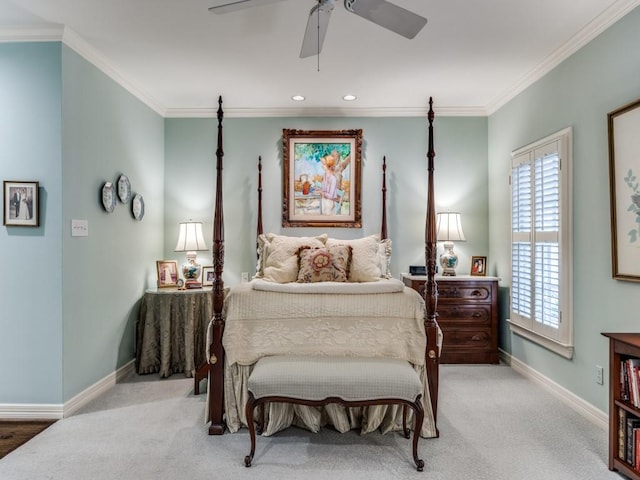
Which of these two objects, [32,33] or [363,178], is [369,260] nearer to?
[363,178]

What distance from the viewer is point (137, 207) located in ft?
13.1

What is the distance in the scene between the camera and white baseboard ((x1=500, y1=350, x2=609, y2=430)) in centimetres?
277

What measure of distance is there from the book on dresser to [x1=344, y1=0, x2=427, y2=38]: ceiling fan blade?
192 centimetres

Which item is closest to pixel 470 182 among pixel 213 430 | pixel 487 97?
pixel 487 97

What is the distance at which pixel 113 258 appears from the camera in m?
3.57

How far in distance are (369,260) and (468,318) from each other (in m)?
1.27

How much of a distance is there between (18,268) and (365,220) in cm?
319

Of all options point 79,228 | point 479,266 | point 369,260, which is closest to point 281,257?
point 369,260

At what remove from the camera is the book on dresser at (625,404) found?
2.06m

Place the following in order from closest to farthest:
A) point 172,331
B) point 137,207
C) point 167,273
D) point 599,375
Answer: point 599,375, point 172,331, point 137,207, point 167,273

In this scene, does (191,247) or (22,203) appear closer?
(22,203)

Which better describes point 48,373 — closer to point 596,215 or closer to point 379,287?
point 379,287

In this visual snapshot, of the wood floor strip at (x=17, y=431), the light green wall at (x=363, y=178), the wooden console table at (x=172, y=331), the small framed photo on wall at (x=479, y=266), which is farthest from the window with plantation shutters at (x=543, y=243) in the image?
the wood floor strip at (x=17, y=431)

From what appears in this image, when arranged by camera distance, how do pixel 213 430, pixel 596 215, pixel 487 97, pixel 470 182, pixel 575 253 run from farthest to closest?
1. pixel 470 182
2. pixel 487 97
3. pixel 575 253
4. pixel 596 215
5. pixel 213 430
